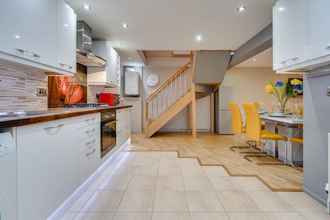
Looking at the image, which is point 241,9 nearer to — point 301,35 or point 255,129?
point 301,35

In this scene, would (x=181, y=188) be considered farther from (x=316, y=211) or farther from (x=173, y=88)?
(x=173, y=88)

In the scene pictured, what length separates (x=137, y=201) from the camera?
2150 mm

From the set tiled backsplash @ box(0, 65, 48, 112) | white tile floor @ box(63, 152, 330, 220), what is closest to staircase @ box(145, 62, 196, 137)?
white tile floor @ box(63, 152, 330, 220)

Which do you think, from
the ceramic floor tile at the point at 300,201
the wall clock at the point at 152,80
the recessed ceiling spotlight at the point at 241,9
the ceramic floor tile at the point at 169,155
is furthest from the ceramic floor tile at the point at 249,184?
the wall clock at the point at 152,80

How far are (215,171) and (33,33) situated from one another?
9.51 ft

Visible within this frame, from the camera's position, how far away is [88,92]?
14.3 ft

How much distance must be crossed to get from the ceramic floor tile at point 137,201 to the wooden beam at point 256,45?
3.25 m

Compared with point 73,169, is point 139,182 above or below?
below

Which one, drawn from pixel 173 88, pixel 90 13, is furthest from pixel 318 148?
pixel 173 88

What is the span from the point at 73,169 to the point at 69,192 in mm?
205

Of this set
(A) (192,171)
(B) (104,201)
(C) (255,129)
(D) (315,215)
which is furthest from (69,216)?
(C) (255,129)

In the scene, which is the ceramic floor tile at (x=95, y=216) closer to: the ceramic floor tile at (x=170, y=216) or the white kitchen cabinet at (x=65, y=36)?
the ceramic floor tile at (x=170, y=216)

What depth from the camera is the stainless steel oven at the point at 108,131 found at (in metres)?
2.90

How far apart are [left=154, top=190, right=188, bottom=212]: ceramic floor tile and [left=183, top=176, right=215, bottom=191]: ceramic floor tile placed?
22cm
